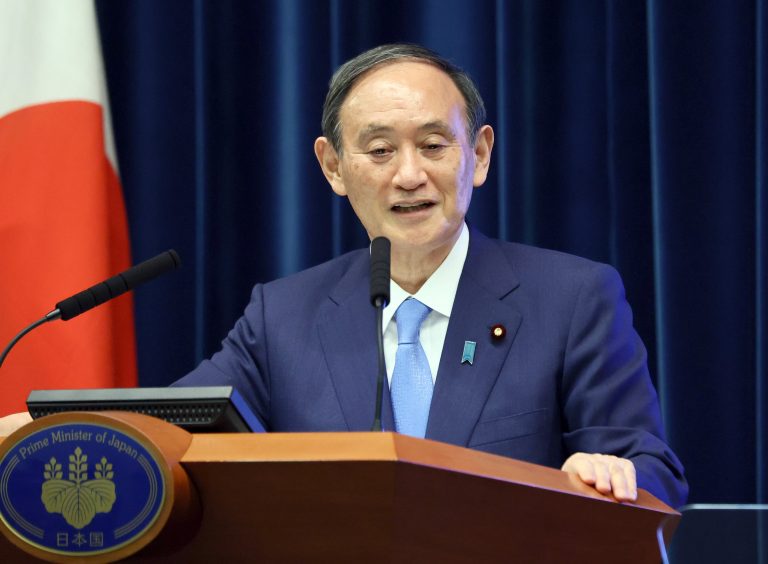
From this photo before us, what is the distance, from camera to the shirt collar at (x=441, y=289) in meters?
2.17

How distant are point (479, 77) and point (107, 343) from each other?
3.88 feet

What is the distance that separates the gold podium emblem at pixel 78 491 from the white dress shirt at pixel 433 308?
1.05m

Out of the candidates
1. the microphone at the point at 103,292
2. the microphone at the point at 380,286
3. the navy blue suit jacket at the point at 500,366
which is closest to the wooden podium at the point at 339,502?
the microphone at the point at 380,286

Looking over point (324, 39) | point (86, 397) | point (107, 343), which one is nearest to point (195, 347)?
point (107, 343)

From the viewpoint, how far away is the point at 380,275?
57.4 inches

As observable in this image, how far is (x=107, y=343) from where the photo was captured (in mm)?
2631

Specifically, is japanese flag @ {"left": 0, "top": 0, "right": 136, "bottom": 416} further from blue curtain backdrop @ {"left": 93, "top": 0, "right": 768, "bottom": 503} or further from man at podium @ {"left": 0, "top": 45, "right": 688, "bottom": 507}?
man at podium @ {"left": 0, "top": 45, "right": 688, "bottom": 507}

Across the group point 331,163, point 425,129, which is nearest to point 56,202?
point 331,163

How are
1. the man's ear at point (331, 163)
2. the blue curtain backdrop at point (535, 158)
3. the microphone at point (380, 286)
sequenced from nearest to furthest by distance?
the microphone at point (380, 286), the man's ear at point (331, 163), the blue curtain backdrop at point (535, 158)

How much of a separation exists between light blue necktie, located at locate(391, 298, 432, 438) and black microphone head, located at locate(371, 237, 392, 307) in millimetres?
589

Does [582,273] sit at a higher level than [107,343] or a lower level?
higher

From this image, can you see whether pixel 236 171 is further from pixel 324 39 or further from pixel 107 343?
pixel 107 343

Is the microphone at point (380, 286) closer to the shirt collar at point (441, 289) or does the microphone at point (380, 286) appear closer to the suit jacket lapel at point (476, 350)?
the suit jacket lapel at point (476, 350)

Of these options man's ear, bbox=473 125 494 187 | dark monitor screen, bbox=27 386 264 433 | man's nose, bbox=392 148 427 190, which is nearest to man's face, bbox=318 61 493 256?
man's nose, bbox=392 148 427 190
